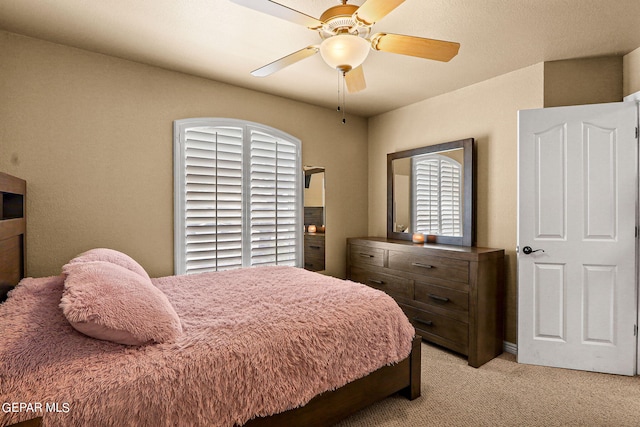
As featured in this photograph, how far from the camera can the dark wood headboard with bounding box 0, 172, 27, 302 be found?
6.08ft

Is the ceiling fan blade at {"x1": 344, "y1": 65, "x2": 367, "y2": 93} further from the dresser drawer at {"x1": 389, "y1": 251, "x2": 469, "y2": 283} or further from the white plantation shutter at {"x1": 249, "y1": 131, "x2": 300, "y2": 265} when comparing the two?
the dresser drawer at {"x1": 389, "y1": 251, "x2": 469, "y2": 283}

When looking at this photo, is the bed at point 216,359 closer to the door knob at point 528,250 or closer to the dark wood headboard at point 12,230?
the dark wood headboard at point 12,230

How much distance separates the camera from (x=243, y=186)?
11.1 feet

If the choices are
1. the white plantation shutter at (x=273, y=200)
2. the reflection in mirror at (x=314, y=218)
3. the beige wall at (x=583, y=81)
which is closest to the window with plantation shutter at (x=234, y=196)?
the white plantation shutter at (x=273, y=200)

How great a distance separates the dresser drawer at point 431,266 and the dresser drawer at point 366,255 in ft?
0.55

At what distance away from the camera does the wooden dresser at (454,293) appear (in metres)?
2.73

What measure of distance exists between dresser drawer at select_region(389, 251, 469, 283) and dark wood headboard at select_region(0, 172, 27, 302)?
10.0 feet

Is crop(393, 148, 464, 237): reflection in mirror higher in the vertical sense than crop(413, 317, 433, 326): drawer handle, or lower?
higher

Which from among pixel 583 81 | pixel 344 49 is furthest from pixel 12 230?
pixel 583 81

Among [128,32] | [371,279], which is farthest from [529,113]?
[128,32]

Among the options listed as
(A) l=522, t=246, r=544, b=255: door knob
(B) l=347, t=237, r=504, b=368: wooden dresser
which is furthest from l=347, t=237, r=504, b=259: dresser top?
(A) l=522, t=246, r=544, b=255: door knob

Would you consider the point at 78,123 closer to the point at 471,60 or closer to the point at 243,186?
the point at 243,186

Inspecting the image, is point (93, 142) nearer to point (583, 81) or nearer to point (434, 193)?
point (434, 193)

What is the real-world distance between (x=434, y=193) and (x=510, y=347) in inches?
65.3
